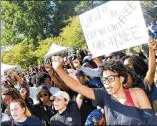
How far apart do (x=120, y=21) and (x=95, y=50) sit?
0.41 meters

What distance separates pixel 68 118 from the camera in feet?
12.1

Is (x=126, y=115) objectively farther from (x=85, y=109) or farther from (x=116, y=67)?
(x=85, y=109)

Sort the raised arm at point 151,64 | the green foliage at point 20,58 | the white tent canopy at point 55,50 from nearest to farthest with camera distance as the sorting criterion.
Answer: the raised arm at point 151,64, the white tent canopy at point 55,50, the green foliage at point 20,58

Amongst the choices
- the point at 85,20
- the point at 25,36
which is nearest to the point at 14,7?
the point at 25,36

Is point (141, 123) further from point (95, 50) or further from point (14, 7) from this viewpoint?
point (14, 7)

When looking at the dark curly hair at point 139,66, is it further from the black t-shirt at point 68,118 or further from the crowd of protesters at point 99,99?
the black t-shirt at point 68,118

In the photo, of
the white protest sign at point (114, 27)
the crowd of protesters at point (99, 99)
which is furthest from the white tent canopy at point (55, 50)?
the white protest sign at point (114, 27)

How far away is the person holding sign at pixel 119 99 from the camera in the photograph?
3.08 m

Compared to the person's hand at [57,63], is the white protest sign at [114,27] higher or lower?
higher

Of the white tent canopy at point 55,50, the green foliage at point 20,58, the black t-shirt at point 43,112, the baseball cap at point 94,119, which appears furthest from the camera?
the green foliage at point 20,58

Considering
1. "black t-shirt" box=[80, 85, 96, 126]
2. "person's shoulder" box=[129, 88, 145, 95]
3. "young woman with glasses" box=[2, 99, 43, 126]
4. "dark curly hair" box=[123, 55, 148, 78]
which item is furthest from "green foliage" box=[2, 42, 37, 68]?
"person's shoulder" box=[129, 88, 145, 95]

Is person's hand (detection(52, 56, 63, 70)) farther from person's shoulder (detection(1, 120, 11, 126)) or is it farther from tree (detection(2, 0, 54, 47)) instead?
tree (detection(2, 0, 54, 47))

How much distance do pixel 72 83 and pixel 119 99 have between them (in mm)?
407

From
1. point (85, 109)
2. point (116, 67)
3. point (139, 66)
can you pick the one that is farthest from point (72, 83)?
point (139, 66)
